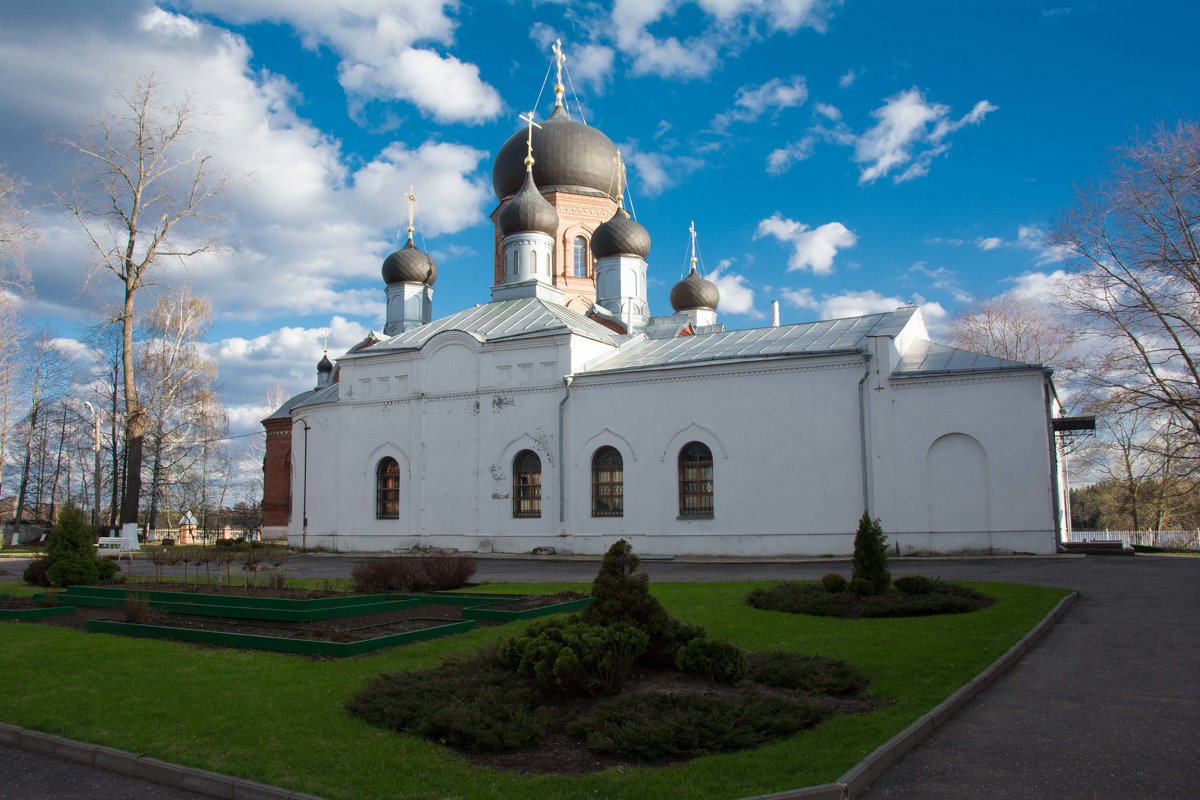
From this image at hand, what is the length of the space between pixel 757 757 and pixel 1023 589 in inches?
352

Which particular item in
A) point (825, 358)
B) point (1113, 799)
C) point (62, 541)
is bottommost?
point (1113, 799)

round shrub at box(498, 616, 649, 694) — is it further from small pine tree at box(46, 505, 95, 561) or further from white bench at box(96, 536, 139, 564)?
white bench at box(96, 536, 139, 564)

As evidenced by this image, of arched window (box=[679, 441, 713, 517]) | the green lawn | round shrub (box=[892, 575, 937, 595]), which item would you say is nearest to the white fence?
arched window (box=[679, 441, 713, 517])

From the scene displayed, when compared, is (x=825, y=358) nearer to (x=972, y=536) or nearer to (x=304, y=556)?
(x=972, y=536)

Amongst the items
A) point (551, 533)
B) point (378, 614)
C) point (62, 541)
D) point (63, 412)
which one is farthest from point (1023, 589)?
point (63, 412)

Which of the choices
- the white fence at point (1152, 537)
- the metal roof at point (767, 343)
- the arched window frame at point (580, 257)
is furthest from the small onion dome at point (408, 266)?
the white fence at point (1152, 537)

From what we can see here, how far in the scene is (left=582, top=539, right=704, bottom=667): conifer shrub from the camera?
23.6ft

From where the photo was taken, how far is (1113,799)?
4.53 meters

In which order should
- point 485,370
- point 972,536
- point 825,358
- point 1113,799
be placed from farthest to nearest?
point 485,370
point 825,358
point 972,536
point 1113,799

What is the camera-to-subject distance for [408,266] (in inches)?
1451

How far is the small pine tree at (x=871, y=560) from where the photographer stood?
37.7ft

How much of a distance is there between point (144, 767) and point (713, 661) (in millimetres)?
4061

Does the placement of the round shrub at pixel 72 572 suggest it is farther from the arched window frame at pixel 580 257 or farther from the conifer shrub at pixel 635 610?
the arched window frame at pixel 580 257

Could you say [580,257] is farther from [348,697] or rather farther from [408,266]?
[348,697]
